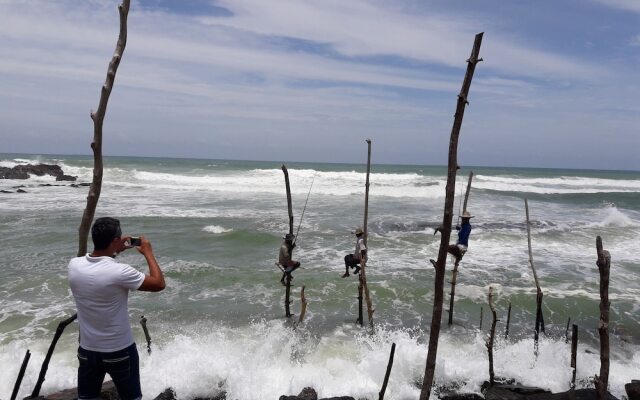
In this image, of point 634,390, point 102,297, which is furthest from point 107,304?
point 634,390

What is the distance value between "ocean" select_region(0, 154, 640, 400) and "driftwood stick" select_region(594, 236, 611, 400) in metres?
1.30

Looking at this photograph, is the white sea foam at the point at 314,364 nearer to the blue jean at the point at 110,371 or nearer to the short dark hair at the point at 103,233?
the blue jean at the point at 110,371

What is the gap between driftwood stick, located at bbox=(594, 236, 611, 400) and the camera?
5.79 m

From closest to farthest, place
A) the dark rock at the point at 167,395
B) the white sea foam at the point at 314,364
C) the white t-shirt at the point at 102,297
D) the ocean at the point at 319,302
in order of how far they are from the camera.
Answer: the white t-shirt at the point at 102,297
the dark rock at the point at 167,395
the white sea foam at the point at 314,364
the ocean at the point at 319,302

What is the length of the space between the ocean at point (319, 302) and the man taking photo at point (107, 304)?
133 inches

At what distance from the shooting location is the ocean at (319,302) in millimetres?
7418

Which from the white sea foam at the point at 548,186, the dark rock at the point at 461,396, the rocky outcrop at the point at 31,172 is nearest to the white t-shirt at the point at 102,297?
the dark rock at the point at 461,396

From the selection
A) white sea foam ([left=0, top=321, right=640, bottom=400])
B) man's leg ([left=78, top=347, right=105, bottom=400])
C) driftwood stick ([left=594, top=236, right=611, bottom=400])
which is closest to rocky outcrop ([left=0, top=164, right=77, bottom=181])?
white sea foam ([left=0, top=321, right=640, bottom=400])

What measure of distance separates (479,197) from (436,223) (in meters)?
15.6

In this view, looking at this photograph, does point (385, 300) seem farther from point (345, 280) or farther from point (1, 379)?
point (1, 379)

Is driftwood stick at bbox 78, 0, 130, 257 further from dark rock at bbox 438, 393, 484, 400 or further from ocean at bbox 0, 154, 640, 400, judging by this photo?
dark rock at bbox 438, 393, 484, 400

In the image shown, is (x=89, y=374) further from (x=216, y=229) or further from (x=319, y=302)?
(x=216, y=229)

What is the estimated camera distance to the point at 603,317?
5.95 meters

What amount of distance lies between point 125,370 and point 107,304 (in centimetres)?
60
